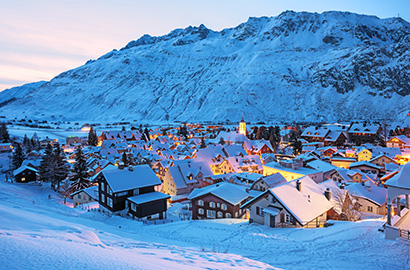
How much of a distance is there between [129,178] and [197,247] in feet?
63.7

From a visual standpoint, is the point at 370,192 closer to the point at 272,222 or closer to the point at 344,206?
the point at 344,206

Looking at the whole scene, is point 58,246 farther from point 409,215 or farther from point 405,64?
point 405,64

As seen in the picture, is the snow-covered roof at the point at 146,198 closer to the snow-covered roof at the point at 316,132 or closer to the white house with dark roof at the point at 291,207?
A: the white house with dark roof at the point at 291,207

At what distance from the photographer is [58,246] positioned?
777 cm

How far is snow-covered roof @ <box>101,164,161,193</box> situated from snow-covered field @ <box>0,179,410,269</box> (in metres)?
8.86

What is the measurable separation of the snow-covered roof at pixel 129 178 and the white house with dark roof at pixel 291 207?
523 inches

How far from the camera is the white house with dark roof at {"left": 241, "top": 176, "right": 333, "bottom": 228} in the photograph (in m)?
21.8

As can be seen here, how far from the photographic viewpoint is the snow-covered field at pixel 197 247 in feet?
22.6

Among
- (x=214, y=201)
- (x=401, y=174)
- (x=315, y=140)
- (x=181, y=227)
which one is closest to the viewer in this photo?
(x=401, y=174)

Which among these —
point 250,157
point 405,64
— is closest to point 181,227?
point 250,157

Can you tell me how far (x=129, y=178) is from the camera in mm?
31969

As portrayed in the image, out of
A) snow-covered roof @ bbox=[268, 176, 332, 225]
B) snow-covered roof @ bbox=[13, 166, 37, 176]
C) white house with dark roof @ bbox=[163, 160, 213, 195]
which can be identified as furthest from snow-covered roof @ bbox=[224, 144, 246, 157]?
snow-covered roof @ bbox=[13, 166, 37, 176]

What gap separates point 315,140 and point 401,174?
307 ft

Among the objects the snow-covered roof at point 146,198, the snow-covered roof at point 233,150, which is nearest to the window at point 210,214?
the snow-covered roof at point 146,198
